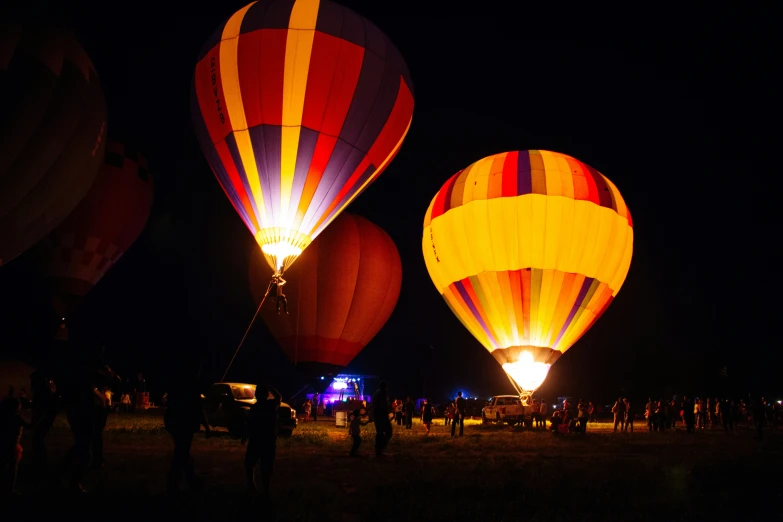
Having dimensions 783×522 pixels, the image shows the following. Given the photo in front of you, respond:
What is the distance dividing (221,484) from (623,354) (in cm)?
6520

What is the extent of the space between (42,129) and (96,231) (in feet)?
40.1

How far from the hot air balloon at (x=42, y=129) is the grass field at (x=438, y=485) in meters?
4.09

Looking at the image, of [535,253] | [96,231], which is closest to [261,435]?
[535,253]

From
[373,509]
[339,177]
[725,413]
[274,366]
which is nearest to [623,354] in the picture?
[274,366]

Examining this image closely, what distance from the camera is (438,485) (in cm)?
778

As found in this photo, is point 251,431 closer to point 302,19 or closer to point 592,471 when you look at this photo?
point 592,471

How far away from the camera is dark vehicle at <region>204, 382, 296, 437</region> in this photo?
45.6 feet

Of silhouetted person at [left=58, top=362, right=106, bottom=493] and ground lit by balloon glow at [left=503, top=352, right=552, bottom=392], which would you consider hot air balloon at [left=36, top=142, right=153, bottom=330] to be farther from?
silhouetted person at [left=58, top=362, right=106, bottom=493]

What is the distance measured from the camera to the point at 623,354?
66875mm

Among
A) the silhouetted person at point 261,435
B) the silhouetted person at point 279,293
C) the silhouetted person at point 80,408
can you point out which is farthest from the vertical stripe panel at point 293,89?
the silhouetted person at point 80,408

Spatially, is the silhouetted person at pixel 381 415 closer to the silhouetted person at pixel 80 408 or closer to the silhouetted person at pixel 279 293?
the silhouetted person at pixel 80 408

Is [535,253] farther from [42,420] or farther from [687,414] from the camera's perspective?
[42,420]

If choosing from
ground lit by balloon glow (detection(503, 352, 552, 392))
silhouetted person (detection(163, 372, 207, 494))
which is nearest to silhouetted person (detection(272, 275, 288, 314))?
ground lit by balloon glow (detection(503, 352, 552, 392))

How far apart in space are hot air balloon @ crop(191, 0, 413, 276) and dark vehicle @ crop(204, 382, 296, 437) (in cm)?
391
